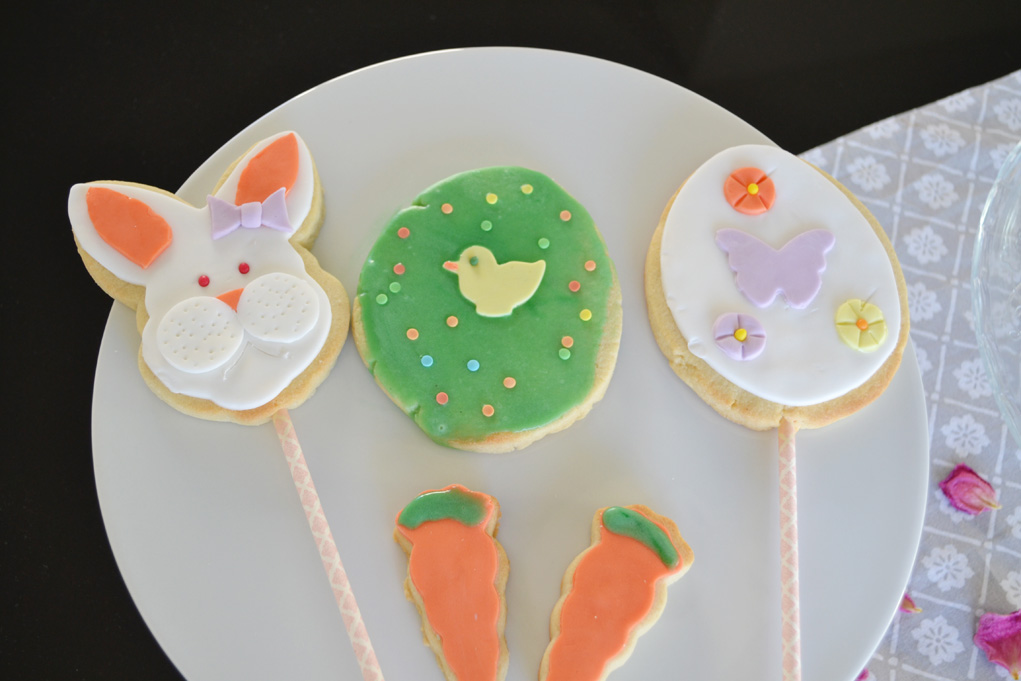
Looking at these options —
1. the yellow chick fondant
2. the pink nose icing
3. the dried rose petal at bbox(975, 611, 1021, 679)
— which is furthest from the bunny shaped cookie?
the dried rose petal at bbox(975, 611, 1021, 679)

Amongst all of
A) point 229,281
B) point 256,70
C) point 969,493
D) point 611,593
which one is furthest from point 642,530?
point 256,70

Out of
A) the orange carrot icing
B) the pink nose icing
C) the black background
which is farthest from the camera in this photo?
the black background

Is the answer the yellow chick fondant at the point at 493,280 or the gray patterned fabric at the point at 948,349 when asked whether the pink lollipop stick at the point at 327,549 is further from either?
the gray patterned fabric at the point at 948,349

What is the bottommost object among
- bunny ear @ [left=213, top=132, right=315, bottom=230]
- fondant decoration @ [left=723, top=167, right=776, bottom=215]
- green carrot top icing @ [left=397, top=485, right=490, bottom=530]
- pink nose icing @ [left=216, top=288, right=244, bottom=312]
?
green carrot top icing @ [left=397, top=485, right=490, bottom=530]

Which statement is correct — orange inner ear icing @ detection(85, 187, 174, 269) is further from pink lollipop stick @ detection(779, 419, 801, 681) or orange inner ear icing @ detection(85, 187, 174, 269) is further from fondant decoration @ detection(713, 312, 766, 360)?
pink lollipop stick @ detection(779, 419, 801, 681)

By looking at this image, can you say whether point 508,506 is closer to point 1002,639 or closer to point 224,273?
point 224,273

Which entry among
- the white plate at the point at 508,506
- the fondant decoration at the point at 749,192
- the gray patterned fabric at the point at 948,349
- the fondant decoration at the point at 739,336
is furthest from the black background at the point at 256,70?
the fondant decoration at the point at 739,336

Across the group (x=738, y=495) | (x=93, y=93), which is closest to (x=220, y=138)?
(x=93, y=93)
